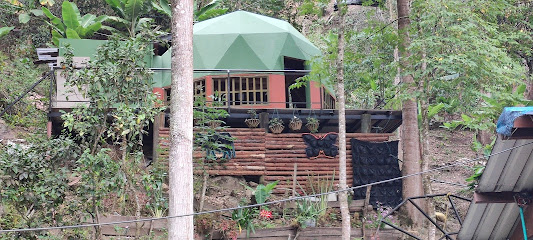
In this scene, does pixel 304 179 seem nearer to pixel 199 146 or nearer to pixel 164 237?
pixel 199 146

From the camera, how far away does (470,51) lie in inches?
438

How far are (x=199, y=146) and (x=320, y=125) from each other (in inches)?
151

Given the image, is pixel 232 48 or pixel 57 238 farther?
pixel 232 48

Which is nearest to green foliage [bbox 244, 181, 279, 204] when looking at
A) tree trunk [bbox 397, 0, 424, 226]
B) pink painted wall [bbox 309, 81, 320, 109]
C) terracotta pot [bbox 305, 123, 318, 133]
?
terracotta pot [bbox 305, 123, 318, 133]

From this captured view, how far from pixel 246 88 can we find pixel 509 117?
9.74m

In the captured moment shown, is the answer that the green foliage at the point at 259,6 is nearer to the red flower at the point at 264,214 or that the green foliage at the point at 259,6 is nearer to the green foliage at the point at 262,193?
the green foliage at the point at 262,193

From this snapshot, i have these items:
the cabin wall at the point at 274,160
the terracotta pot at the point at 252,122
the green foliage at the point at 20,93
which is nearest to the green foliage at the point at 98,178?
the cabin wall at the point at 274,160

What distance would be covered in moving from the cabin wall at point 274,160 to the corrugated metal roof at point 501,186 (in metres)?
6.88

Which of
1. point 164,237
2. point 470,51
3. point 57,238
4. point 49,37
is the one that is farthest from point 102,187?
point 49,37

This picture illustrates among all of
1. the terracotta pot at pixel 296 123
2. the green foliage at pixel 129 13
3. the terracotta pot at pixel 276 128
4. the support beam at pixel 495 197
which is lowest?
the support beam at pixel 495 197

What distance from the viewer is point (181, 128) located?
8.25m

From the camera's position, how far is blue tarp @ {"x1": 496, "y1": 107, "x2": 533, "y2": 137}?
17.6ft

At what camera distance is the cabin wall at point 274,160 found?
1346 centimetres

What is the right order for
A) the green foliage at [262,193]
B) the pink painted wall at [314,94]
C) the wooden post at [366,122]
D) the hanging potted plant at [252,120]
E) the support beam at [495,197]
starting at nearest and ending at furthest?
A: the support beam at [495,197] < the green foliage at [262,193] < the hanging potted plant at [252,120] < the wooden post at [366,122] < the pink painted wall at [314,94]
